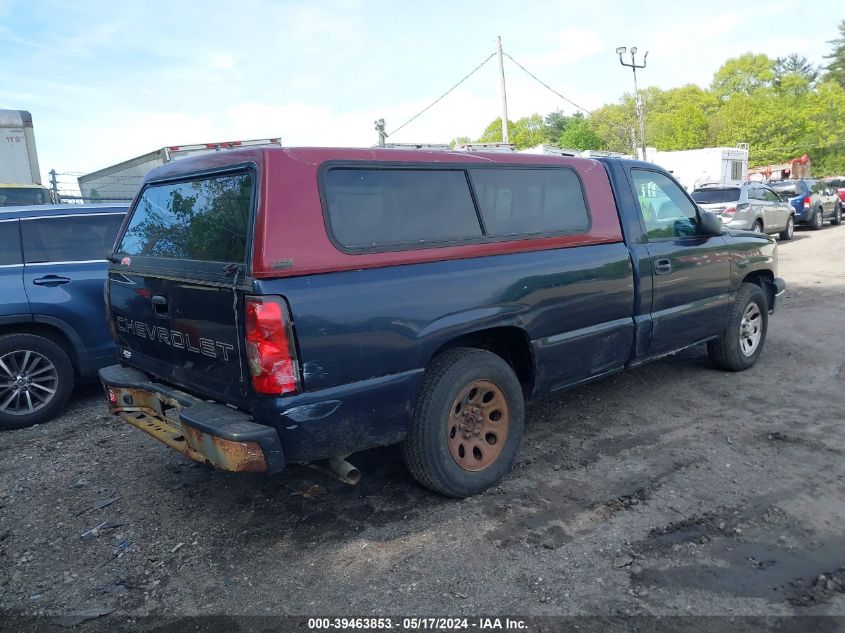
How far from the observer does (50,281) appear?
5.18 meters

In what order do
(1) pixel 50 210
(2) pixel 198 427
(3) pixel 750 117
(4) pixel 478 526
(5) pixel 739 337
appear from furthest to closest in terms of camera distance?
(3) pixel 750 117
(5) pixel 739 337
(1) pixel 50 210
(4) pixel 478 526
(2) pixel 198 427

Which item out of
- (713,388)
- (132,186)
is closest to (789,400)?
(713,388)

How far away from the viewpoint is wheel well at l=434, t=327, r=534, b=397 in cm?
367

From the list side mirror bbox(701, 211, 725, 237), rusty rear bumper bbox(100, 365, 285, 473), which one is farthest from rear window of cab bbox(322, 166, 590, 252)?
side mirror bbox(701, 211, 725, 237)

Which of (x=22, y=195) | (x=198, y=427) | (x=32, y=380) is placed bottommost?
(x=32, y=380)

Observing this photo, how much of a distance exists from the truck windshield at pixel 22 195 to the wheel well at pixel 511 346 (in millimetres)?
9794

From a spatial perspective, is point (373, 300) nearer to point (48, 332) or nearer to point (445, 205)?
point (445, 205)

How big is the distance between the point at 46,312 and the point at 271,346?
10.9 feet

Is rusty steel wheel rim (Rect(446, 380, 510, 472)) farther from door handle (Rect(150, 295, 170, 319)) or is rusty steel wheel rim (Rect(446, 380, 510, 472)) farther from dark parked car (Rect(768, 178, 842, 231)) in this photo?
dark parked car (Rect(768, 178, 842, 231))

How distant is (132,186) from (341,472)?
536 inches

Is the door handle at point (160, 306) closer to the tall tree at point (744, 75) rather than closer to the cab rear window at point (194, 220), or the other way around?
the cab rear window at point (194, 220)

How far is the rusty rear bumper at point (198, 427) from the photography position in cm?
281

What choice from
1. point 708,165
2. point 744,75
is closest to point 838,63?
point 744,75

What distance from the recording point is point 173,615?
268 centimetres
